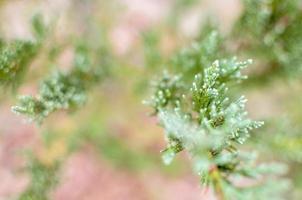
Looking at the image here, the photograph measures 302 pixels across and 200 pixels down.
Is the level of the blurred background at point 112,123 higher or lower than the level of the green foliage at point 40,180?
higher

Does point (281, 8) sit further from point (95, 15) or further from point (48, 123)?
point (48, 123)

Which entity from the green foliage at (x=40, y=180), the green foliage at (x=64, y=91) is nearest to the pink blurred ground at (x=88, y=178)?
the green foliage at (x=40, y=180)

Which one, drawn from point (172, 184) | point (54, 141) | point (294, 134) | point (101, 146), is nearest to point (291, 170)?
point (172, 184)

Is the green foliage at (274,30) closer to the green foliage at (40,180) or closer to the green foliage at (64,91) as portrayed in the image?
the green foliage at (64,91)

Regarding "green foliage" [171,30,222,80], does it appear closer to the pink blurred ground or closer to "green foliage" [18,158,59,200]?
"green foliage" [18,158,59,200]

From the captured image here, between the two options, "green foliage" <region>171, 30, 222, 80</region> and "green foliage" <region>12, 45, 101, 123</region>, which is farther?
"green foliage" <region>171, 30, 222, 80</region>

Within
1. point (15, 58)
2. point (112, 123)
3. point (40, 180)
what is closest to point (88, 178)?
point (112, 123)

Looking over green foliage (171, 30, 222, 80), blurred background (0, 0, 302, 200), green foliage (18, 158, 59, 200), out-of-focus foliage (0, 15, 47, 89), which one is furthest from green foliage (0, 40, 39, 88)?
green foliage (171, 30, 222, 80)
